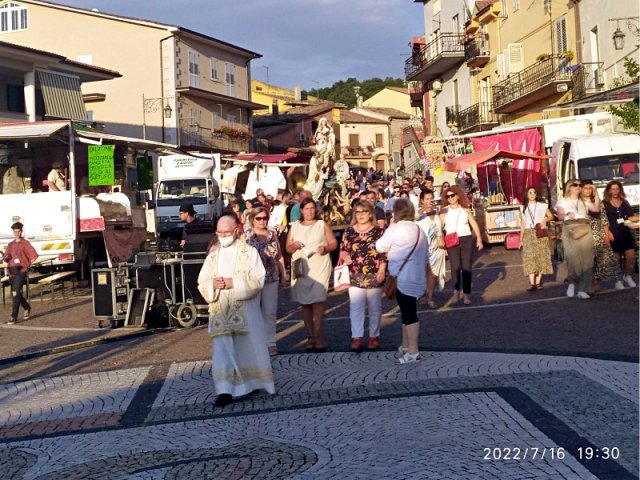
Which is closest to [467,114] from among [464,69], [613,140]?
[464,69]

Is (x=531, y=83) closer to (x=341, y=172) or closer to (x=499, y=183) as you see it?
(x=499, y=183)

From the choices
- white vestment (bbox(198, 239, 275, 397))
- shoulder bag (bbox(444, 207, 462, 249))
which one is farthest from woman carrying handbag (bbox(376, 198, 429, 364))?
shoulder bag (bbox(444, 207, 462, 249))

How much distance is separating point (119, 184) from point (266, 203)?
3.53 m

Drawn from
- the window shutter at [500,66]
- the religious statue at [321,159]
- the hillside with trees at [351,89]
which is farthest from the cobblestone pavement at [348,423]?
the hillside with trees at [351,89]

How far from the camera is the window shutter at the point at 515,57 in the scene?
4347 cm

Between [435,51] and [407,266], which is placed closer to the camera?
[407,266]

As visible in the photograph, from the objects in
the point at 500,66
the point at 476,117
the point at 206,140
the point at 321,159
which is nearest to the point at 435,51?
the point at 476,117

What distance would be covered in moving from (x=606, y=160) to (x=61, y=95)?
64.5 ft

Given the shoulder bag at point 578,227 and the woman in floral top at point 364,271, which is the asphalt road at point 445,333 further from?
the shoulder bag at point 578,227

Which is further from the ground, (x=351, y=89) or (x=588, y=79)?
(x=351, y=89)

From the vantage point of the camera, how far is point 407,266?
10.5 metres

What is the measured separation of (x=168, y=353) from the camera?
1276cm

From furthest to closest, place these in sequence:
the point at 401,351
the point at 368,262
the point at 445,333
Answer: the point at 445,333, the point at 368,262, the point at 401,351

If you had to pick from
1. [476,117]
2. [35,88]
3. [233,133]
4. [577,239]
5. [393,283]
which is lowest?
[393,283]
